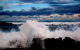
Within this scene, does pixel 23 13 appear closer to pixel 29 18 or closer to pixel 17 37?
pixel 29 18

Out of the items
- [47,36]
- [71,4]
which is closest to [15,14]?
[47,36]

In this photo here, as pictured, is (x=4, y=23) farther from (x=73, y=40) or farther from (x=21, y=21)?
(x=73, y=40)

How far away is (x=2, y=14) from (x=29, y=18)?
1.04 feet

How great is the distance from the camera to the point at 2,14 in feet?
5.81

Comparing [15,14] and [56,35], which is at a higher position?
[15,14]

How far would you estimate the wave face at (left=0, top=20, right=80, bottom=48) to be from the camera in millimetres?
1717

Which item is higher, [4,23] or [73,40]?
[4,23]

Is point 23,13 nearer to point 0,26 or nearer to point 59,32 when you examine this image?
point 0,26

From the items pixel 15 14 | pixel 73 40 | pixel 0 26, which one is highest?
pixel 15 14

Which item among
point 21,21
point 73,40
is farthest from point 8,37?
→ point 73,40

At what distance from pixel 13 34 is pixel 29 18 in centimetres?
26

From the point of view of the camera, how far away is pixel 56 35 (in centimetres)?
172

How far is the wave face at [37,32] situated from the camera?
1.72m

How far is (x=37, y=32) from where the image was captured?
68.0 inches
